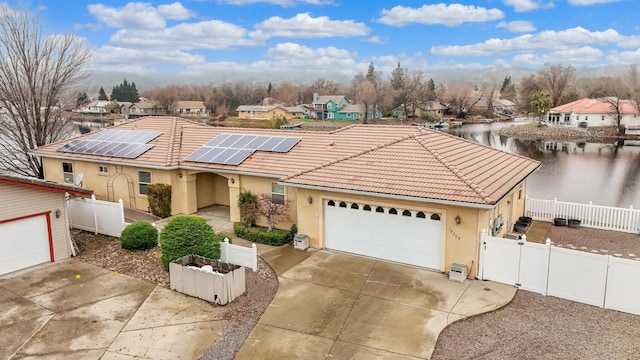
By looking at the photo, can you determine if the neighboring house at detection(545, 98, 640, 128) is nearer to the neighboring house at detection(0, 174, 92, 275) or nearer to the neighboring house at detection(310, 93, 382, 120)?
the neighboring house at detection(310, 93, 382, 120)


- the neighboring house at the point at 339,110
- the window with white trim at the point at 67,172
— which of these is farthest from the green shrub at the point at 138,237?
the neighboring house at the point at 339,110

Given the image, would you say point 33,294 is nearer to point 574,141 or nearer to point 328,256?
point 328,256

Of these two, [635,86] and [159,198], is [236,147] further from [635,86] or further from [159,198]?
[635,86]

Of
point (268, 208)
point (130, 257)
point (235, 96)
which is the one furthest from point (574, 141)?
point (235, 96)

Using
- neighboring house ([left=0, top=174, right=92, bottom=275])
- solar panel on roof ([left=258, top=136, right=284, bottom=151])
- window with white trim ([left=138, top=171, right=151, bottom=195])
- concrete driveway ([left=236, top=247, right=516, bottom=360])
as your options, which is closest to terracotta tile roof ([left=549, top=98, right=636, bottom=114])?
solar panel on roof ([left=258, top=136, right=284, bottom=151])

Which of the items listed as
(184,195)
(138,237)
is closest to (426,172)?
(138,237)
